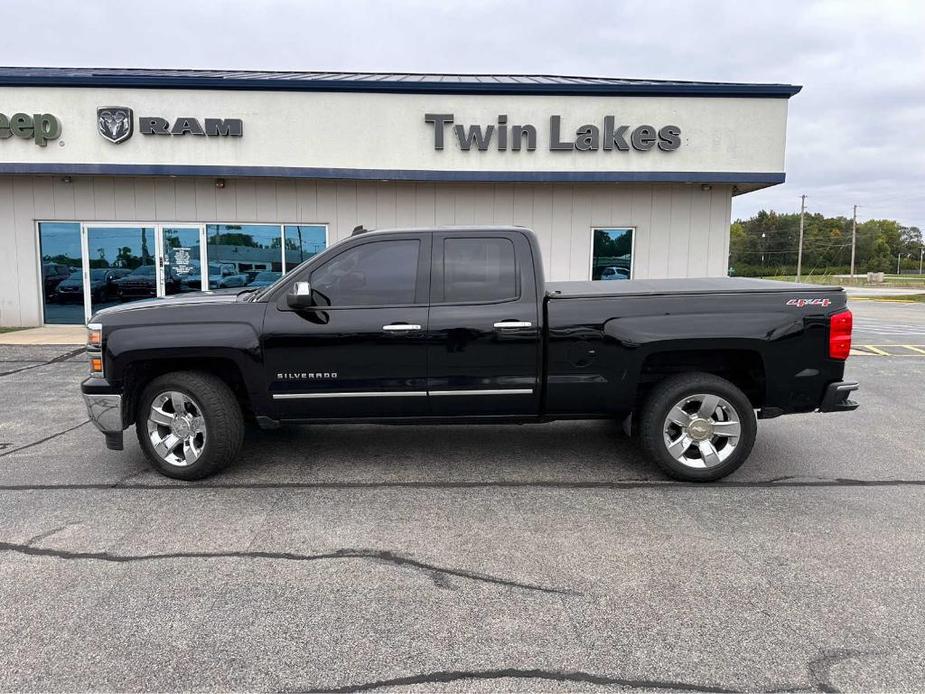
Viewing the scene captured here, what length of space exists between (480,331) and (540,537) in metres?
1.62

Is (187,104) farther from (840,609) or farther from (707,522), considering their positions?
(840,609)

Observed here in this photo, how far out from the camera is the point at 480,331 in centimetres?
490

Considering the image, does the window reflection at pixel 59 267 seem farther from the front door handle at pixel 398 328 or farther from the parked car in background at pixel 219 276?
the front door handle at pixel 398 328

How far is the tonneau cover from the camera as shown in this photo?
4.93 meters

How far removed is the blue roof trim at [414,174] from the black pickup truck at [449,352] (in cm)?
840

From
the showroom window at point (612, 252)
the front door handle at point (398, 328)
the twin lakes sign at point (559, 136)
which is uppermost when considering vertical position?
the twin lakes sign at point (559, 136)

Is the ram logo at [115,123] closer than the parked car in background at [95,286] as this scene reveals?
Yes

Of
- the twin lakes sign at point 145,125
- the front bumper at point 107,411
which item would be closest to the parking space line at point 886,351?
the front bumper at point 107,411

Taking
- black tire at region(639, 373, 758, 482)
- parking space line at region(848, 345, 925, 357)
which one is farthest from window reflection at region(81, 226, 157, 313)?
parking space line at region(848, 345, 925, 357)

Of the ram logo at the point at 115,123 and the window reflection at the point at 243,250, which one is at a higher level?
the ram logo at the point at 115,123

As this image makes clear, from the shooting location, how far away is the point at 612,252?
14.1 meters

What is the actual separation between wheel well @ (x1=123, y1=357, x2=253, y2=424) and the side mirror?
0.73 meters

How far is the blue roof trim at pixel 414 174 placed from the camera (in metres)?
12.9

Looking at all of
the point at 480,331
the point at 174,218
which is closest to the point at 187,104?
the point at 174,218
